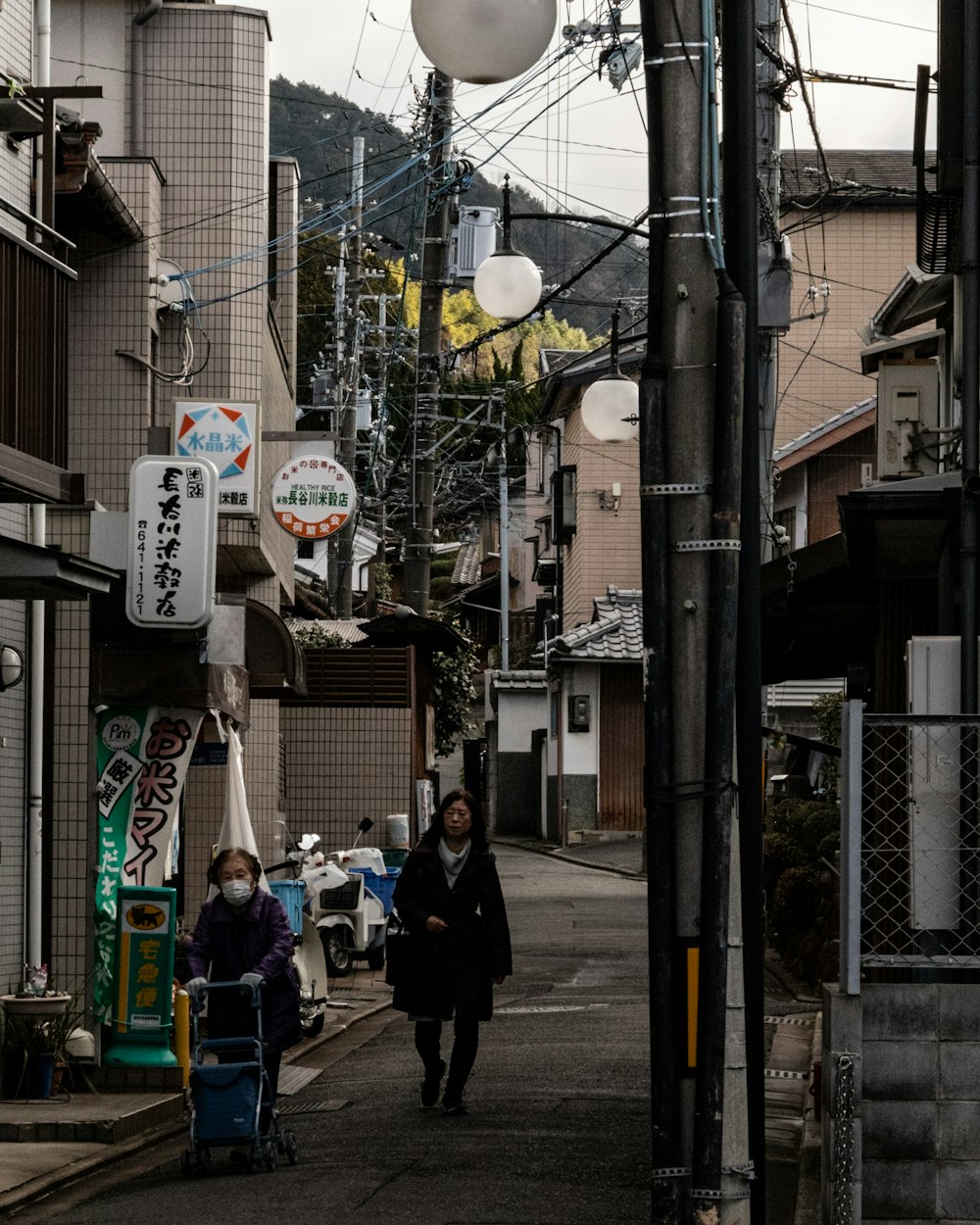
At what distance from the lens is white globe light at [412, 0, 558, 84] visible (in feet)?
24.5

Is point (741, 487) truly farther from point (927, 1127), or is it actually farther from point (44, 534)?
point (44, 534)

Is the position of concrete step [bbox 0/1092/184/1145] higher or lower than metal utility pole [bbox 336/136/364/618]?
lower

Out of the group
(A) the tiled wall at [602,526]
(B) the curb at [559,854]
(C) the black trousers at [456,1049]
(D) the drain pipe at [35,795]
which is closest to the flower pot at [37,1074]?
(D) the drain pipe at [35,795]

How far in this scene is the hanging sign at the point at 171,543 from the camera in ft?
42.5

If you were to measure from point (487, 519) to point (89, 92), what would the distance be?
62.2 metres

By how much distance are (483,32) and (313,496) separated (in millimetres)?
13491

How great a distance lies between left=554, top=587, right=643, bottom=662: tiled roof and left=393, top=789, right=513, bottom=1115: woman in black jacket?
3138cm

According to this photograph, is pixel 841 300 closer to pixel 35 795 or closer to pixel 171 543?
pixel 171 543

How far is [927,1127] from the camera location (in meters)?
7.67

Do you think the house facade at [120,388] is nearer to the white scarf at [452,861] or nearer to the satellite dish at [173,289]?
the satellite dish at [173,289]

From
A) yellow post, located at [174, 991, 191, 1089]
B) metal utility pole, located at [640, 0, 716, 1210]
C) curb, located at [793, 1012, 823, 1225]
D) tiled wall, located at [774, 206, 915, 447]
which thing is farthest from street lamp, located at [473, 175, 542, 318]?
tiled wall, located at [774, 206, 915, 447]

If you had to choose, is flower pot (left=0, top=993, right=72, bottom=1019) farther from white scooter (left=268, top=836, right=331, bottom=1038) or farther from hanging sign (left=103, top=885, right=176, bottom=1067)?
white scooter (left=268, top=836, right=331, bottom=1038)

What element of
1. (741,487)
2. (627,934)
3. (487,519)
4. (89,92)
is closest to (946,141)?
(741,487)

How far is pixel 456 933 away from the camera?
38.5 ft
